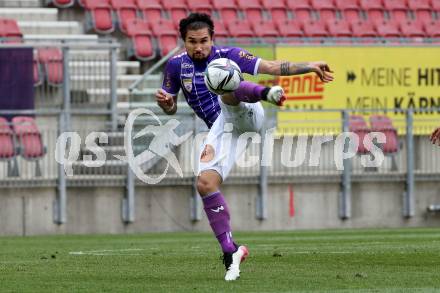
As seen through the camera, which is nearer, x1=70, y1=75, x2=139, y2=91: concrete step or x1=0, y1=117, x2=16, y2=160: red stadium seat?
x1=0, y1=117, x2=16, y2=160: red stadium seat

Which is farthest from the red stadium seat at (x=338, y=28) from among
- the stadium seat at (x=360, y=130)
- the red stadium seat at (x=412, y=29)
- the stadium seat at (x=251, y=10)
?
the stadium seat at (x=360, y=130)

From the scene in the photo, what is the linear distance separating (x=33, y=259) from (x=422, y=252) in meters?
3.98

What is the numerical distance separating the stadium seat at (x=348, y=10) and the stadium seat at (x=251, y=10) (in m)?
1.95

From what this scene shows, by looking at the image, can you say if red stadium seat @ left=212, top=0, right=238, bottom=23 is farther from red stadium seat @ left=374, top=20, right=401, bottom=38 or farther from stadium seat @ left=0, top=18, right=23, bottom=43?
stadium seat @ left=0, top=18, right=23, bottom=43

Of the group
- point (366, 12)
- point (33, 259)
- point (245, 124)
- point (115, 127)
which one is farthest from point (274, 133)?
point (245, 124)

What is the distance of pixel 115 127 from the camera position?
69.7 feet

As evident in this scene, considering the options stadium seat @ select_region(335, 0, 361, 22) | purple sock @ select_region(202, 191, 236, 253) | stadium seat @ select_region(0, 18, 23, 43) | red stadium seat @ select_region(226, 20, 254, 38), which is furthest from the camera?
stadium seat @ select_region(335, 0, 361, 22)

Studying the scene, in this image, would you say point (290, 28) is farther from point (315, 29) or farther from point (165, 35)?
point (165, 35)

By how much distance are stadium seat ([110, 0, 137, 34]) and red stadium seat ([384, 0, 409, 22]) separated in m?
6.07

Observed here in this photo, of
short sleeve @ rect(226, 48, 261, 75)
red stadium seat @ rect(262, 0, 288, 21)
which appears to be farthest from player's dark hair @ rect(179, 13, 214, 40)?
red stadium seat @ rect(262, 0, 288, 21)

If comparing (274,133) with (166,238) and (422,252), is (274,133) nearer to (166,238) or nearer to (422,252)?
(166,238)

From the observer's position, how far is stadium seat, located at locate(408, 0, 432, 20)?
28953 mm

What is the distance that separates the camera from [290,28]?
27188 millimetres

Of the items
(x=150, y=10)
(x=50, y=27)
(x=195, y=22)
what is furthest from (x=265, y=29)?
(x=195, y=22)
